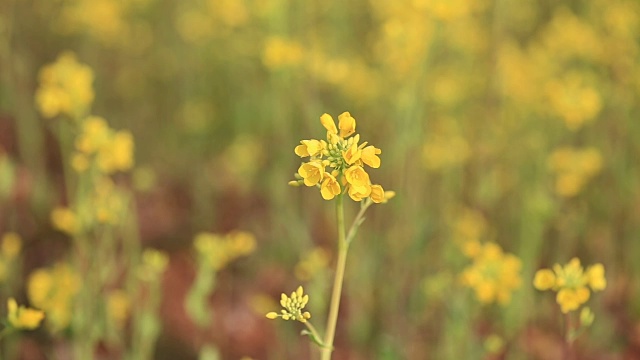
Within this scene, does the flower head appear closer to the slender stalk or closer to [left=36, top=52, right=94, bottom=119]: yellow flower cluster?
the slender stalk

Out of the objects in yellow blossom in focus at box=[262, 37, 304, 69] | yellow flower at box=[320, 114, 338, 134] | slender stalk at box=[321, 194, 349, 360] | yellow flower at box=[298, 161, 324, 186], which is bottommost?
slender stalk at box=[321, 194, 349, 360]

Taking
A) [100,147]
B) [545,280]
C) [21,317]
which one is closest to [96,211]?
[100,147]

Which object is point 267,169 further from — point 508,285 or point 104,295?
point 508,285

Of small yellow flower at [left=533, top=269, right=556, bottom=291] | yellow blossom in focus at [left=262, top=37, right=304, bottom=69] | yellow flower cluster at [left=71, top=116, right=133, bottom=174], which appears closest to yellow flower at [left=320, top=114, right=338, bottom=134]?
small yellow flower at [left=533, top=269, right=556, bottom=291]

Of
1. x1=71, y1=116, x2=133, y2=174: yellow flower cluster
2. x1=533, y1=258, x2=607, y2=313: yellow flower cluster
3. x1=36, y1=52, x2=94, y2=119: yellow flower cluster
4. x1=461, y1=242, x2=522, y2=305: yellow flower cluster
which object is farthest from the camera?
x1=36, y1=52, x2=94, y2=119: yellow flower cluster

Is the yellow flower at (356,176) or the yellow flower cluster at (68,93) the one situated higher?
the yellow flower cluster at (68,93)

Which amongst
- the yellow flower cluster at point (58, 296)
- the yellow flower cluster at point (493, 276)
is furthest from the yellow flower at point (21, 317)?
the yellow flower cluster at point (493, 276)

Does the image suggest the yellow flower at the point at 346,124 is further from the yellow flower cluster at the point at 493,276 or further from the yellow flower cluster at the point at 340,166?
the yellow flower cluster at the point at 493,276

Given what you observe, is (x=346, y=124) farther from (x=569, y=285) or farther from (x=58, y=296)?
(x=58, y=296)

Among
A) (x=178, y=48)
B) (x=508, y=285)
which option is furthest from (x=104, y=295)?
(x=178, y=48)
